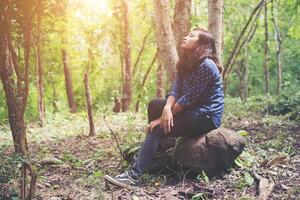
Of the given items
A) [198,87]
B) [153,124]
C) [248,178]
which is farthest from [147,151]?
[248,178]

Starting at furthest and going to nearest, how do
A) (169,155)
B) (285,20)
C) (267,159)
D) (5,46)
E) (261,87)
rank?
(261,87) < (285,20) < (267,159) < (169,155) < (5,46)

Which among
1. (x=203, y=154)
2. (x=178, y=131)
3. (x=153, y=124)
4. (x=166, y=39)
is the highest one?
(x=166, y=39)

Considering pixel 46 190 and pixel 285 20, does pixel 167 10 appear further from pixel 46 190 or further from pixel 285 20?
pixel 285 20

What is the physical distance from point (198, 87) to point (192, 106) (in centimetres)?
26

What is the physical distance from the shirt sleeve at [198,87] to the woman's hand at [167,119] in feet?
0.62

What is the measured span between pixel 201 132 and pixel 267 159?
120cm

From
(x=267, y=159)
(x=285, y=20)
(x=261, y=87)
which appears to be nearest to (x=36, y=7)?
(x=267, y=159)

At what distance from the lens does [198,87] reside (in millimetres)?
5605

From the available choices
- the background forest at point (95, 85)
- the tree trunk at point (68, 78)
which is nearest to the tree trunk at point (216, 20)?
the background forest at point (95, 85)

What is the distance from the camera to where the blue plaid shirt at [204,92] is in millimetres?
5605

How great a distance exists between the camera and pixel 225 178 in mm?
5672

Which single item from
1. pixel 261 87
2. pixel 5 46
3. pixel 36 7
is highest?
pixel 36 7

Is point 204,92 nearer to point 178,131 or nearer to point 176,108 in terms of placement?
point 176,108

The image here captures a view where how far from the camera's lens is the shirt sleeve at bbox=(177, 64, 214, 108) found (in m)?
5.61
